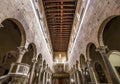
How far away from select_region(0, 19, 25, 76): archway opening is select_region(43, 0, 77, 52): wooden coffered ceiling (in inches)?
148

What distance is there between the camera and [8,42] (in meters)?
9.38

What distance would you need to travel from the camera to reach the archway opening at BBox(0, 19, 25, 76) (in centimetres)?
824

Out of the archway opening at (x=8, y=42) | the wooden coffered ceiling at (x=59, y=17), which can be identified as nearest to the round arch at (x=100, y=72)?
the wooden coffered ceiling at (x=59, y=17)

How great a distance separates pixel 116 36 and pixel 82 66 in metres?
4.53

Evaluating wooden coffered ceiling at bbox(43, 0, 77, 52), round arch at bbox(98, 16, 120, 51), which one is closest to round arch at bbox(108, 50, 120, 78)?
round arch at bbox(98, 16, 120, 51)

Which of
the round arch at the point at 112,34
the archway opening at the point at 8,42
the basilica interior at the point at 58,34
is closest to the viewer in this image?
the basilica interior at the point at 58,34

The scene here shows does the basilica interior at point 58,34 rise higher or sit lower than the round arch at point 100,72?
higher

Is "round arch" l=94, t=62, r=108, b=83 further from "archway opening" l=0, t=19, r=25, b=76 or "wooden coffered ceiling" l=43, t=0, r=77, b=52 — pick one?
"archway opening" l=0, t=19, r=25, b=76

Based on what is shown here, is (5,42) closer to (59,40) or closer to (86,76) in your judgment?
(86,76)

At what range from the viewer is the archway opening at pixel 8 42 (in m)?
8.24

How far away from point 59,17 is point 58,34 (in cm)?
414

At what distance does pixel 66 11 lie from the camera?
11.6 m

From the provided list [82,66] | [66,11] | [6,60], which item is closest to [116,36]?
[82,66]

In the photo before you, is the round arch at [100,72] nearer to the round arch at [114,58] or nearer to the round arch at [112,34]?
the round arch at [114,58]
